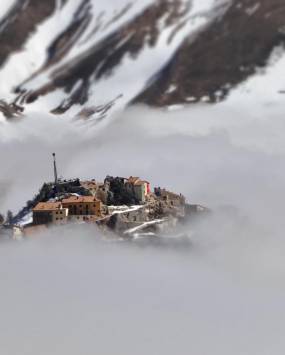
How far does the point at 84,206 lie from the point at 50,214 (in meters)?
3.38

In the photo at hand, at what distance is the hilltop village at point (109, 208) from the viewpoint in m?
105

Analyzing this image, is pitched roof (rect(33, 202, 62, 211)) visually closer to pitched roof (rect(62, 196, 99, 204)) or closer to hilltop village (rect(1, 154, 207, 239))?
hilltop village (rect(1, 154, 207, 239))

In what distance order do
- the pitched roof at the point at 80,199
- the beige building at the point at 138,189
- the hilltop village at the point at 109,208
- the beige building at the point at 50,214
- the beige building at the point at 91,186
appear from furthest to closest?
the beige building at the point at 138,189 < the beige building at the point at 91,186 < the pitched roof at the point at 80,199 < the beige building at the point at 50,214 < the hilltop village at the point at 109,208

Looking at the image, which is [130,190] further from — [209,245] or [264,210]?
[264,210]

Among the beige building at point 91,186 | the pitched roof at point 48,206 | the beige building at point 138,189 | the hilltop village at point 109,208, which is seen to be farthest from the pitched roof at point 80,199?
the beige building at point 138,189

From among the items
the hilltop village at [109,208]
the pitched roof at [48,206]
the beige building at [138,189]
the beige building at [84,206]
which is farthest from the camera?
the beige building at [138,189]

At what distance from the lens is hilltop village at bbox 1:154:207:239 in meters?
105

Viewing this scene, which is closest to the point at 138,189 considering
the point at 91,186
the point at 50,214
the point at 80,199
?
the point at 91,186

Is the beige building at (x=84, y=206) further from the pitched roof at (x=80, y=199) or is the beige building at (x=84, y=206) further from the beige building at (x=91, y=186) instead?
the beige building at (x=91, y=186)

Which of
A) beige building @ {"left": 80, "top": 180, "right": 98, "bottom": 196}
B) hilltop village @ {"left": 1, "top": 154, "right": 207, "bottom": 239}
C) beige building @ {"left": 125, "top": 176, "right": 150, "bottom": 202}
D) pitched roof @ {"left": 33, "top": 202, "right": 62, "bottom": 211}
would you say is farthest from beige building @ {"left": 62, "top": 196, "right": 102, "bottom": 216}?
beige building @ {"left": 125, "top": 176, "right": 150, "bottom": 202}

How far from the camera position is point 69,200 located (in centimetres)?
10825

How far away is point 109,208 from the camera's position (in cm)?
10838

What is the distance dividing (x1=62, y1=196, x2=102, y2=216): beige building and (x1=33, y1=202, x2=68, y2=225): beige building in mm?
701

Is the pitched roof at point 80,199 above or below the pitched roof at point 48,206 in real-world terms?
above
